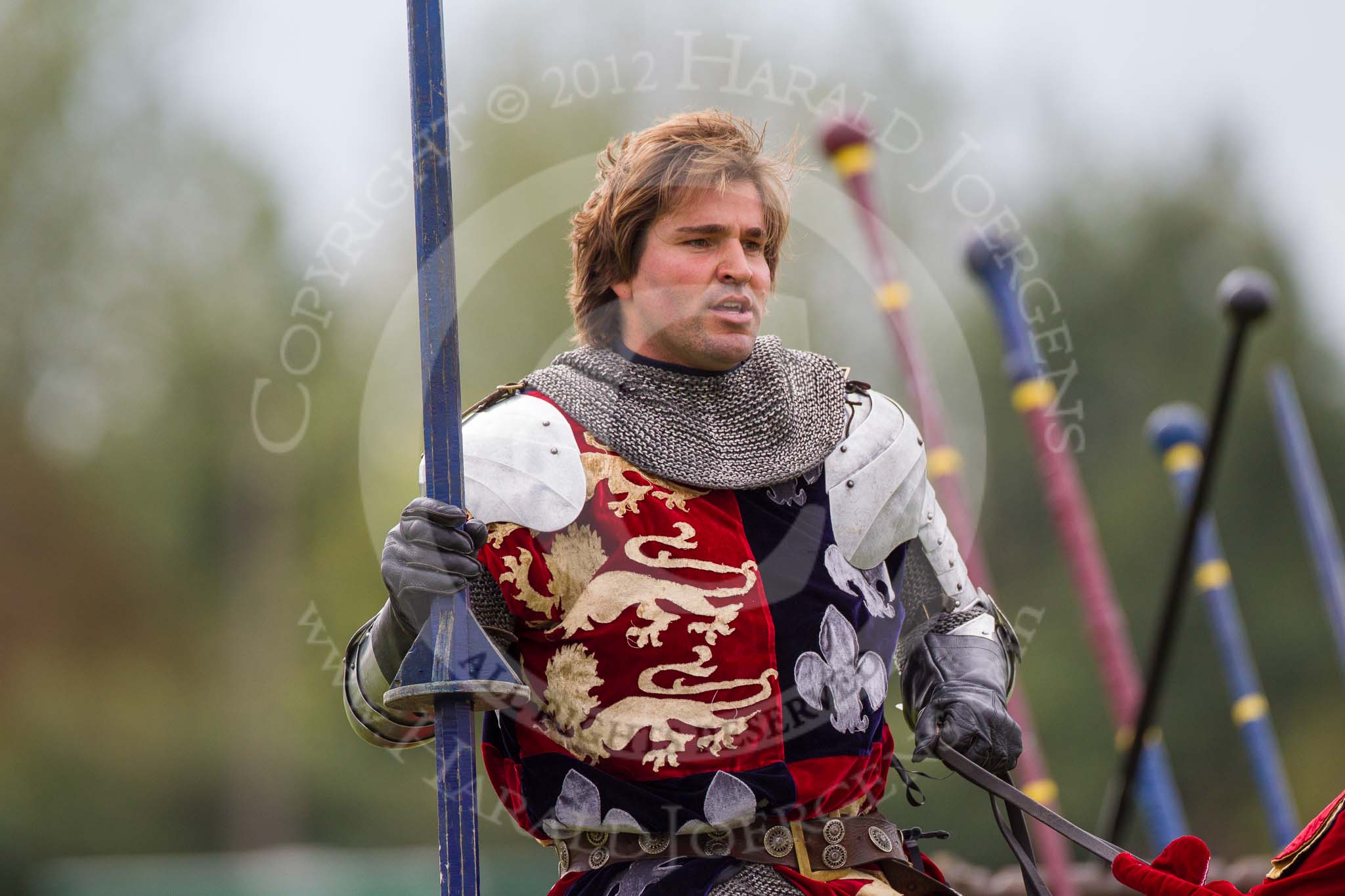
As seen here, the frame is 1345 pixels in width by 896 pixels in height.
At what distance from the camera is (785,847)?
8.97 feet

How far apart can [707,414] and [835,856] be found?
31.8 inches

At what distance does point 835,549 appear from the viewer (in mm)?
2959

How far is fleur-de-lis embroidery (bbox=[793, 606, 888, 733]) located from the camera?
281 cm

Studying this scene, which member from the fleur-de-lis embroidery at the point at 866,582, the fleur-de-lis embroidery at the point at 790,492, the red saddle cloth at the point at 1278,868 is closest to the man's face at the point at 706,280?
the fleur-de-lis embroidery at the point at 790,492

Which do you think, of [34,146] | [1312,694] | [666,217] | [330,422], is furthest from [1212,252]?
[666,217]

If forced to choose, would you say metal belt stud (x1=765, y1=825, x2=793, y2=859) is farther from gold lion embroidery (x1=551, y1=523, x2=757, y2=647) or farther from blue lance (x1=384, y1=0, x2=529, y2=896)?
blue lance (x1=384, y1=0, x2=529, y2=896)

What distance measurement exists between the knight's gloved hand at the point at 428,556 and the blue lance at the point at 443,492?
0.03 metres

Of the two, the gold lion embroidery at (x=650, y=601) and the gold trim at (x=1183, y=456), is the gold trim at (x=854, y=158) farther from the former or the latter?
the gold lion embroidery at (x=650, y=601)

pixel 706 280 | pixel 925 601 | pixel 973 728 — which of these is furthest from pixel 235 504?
pixel 973 728

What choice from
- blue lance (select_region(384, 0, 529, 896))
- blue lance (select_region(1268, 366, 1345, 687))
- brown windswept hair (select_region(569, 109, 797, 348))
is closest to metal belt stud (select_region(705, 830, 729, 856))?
blue lance (select_region(384, 0, 529, 896))

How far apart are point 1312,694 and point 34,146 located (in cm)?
1441

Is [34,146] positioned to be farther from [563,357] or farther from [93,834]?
[563,357]

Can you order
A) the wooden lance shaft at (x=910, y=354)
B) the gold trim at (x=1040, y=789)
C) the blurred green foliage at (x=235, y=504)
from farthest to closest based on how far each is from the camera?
the blurred green foliage at (x=235, y=504) < the gold trim at (x=1040, y=789) < the wooden lance shaft at (x=910, y=354)

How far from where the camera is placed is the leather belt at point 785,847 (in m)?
2.72
